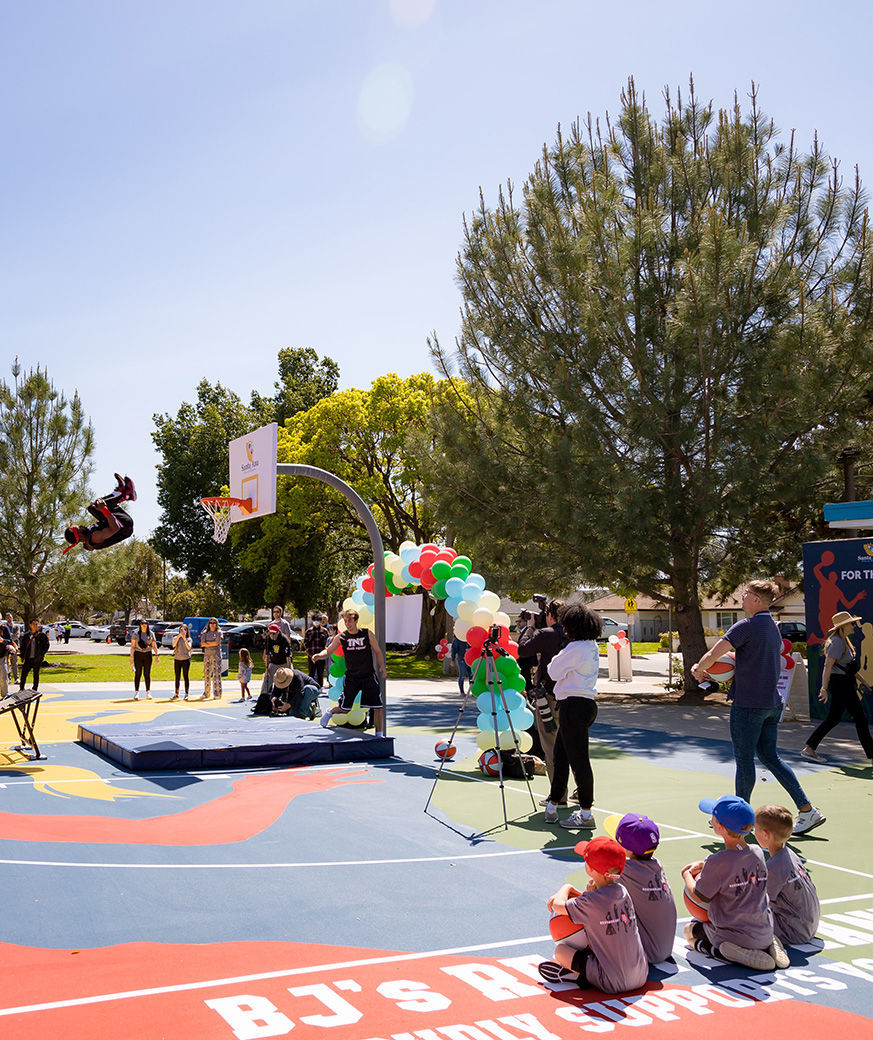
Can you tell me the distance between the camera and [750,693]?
22.5ft

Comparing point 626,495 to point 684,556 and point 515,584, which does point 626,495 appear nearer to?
point 684,556

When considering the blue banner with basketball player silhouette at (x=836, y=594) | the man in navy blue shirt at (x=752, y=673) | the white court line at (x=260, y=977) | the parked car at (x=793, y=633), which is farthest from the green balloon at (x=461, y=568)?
the parked car at (x=793, y=633)

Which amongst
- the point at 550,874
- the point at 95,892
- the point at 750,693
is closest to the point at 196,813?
the point at 95,892

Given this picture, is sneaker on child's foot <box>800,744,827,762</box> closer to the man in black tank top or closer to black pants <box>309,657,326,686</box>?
the man in black tank top

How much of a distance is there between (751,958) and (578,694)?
123 inches

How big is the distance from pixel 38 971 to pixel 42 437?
3236 centimetres

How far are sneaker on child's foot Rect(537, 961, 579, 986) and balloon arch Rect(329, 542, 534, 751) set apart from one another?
4.67m

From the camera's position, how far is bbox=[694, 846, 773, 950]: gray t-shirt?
15.2ft

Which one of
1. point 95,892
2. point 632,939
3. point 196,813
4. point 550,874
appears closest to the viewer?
point 632,939

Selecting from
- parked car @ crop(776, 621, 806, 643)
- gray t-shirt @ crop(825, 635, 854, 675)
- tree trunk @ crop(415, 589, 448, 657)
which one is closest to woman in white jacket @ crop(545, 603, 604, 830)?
gray t-shirt @ crop(825, 635, 854, 675)

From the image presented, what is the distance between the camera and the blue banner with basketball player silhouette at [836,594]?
14.1 meters

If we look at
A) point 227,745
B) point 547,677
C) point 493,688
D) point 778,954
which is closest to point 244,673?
point 227,745

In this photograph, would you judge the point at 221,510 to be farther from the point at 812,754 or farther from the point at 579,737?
the point at 812,754

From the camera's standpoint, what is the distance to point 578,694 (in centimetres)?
759
